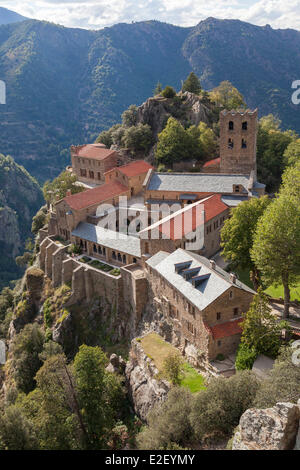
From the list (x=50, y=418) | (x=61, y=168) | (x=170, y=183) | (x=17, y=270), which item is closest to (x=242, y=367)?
(x=50, y=418)

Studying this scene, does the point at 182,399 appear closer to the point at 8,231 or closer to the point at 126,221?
the point at 126,221

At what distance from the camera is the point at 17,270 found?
12569 cm

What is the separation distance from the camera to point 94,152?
81.6 metres

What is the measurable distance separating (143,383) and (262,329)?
1199 centimetres

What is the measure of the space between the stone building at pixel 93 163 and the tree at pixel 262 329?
177ft

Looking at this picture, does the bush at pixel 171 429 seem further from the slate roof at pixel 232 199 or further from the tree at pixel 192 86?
the tree at pixel 192 86

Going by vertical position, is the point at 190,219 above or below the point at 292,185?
below

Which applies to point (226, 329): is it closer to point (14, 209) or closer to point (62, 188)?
point (62, 188)

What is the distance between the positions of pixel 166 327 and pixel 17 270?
96781 millimetres

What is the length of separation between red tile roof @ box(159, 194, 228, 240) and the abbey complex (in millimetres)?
117

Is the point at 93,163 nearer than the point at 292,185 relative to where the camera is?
No

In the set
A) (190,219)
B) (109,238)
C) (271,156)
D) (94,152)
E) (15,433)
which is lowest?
(15,433)

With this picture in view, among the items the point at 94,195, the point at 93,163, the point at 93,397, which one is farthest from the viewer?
the point at 93,163

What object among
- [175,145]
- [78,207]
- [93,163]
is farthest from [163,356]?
[93,163]
